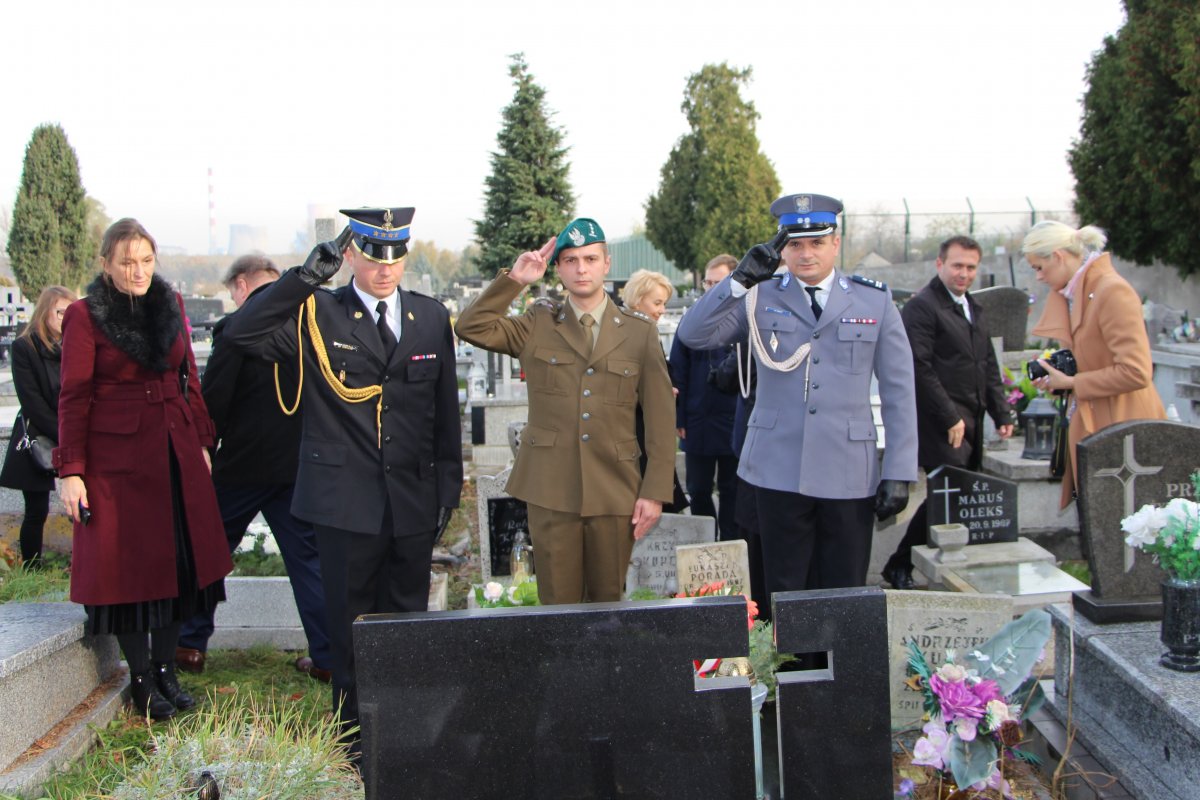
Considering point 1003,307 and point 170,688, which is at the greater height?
point 1003,307

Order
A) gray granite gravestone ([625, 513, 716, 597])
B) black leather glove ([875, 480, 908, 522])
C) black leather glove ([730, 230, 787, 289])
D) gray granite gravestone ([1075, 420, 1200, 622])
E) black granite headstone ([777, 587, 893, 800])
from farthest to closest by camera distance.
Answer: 1. gray granite gravestone ([625, 513, 716, 597])
2. gray granite gravestone ([1075, 420, 1200, 622])
3. black leather glove ([875, 480, 908, 522])
4. black leather glove ([730, 230, 787, 289])
5. black granite headstone ([777, 587, 893, 800])

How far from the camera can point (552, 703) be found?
7.66 ft

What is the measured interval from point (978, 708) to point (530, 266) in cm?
199

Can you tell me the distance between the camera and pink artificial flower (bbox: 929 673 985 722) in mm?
2791

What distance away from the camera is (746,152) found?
110ft

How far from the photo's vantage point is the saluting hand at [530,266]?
342 centimetres

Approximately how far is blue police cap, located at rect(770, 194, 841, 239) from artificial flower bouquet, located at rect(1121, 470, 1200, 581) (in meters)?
1.41

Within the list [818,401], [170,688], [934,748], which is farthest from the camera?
[170,688]

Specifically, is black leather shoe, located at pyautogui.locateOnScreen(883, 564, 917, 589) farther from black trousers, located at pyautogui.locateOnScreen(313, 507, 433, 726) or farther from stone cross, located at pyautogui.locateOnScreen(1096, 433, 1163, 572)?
black trousers, located at pyautogui.locateOnScreen(313, 507, 433, 726)

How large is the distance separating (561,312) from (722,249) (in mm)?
30293

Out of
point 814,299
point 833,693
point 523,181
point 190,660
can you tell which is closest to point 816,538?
point 814,299

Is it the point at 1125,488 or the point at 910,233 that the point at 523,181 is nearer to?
the point at 910,233

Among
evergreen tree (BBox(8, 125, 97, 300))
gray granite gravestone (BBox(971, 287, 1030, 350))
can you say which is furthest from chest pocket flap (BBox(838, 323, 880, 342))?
evergreen tree (BBox(8, 125, 97, 300))

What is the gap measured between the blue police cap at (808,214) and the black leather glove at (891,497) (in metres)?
0.94
